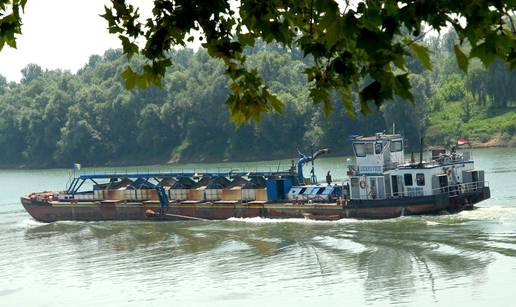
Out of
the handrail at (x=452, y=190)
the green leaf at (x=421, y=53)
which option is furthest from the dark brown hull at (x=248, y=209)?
the green leaf at (x=421, y=53)

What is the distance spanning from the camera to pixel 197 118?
4828 inches

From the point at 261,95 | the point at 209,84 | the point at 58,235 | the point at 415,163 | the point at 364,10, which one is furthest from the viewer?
the point at 209,84

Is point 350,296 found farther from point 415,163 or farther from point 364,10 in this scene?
point 364,10

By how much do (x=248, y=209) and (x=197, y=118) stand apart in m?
73.1

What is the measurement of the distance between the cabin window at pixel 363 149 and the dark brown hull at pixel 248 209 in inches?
107

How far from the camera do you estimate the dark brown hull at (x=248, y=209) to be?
45125 mm

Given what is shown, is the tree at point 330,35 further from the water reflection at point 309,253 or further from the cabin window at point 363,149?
the cabin window at point 363,149

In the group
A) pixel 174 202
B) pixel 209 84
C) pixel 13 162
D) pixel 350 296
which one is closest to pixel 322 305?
pixel 350 296

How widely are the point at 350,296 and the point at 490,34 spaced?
77.0 feet

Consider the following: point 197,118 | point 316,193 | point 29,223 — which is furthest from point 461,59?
point 197,118

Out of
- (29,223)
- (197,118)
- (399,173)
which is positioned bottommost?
(29,223)

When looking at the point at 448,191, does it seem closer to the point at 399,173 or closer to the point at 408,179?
the point at 408,179

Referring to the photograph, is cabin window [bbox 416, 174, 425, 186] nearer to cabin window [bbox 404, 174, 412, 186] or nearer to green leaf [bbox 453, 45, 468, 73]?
cabin window [bbox 404, 174, 412, 186]

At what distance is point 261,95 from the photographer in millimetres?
9633
